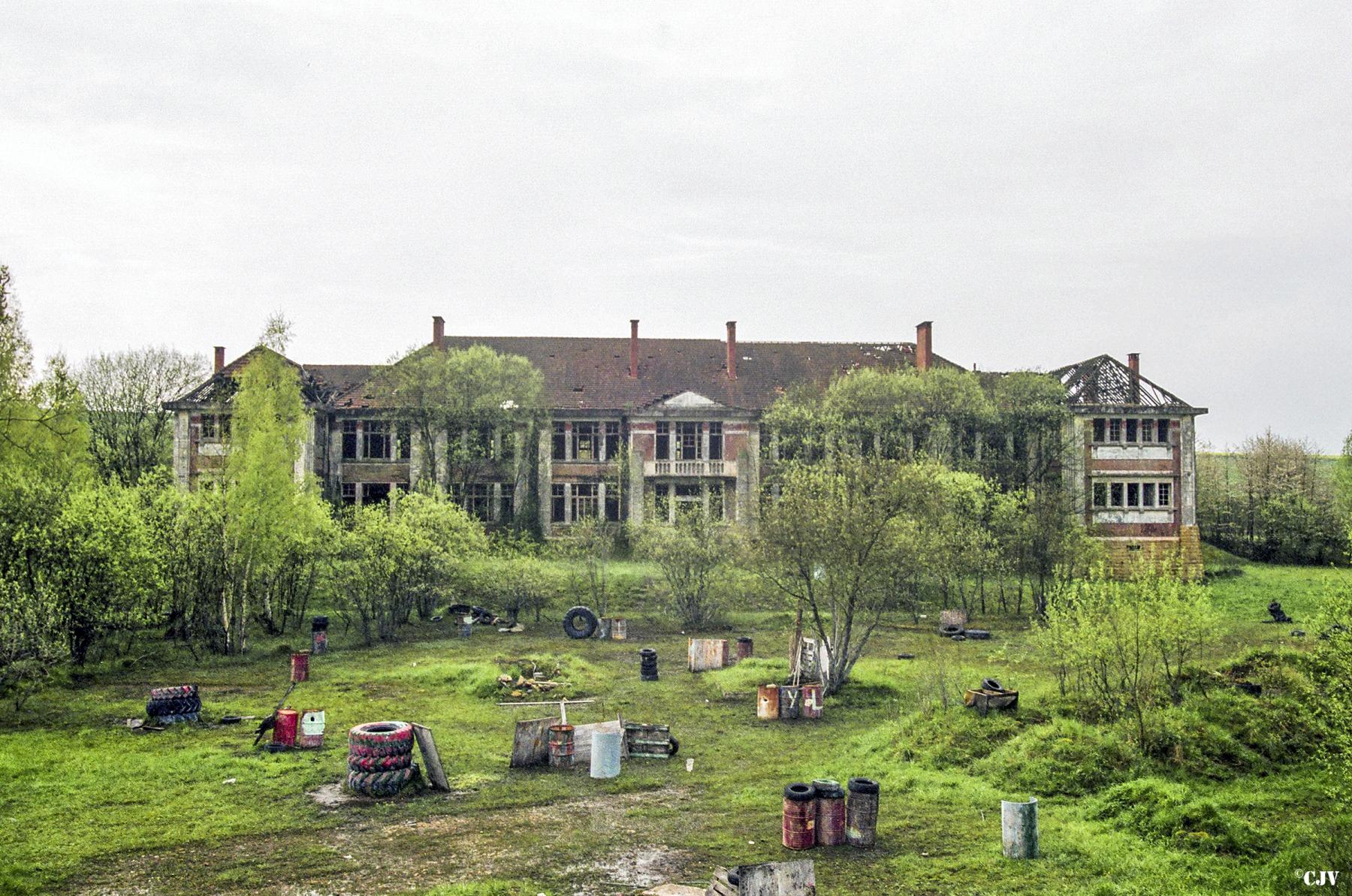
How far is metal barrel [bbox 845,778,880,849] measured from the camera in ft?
35.2

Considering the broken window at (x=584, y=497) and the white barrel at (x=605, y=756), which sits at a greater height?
the broken window at (x=584, y=497)

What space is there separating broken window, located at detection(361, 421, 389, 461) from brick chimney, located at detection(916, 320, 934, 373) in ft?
90.3

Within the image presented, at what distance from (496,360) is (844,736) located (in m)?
30.0

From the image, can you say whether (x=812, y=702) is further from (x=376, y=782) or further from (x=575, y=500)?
(x=575, y=500)

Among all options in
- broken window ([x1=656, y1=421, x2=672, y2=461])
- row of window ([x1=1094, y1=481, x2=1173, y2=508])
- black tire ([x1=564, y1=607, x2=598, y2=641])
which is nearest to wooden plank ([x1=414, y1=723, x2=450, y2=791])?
black tire ([x1=564, y1=607, x2=598, y2=641])

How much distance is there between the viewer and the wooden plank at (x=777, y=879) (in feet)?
28.1

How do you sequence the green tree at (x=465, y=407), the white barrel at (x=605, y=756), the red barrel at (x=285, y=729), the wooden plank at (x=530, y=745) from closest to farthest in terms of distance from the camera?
the white barrel at (x=605, y=756) → the wooden plank at (x=530, y=745) → the red barrel at (x=285, y=729) → the green tree at (x=465, y=407)

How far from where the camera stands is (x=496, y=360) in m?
42.3

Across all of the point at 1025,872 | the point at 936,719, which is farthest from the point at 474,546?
the point at 1025,872

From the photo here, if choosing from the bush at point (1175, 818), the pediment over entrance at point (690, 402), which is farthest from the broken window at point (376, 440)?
the bush at point (1175, 818)

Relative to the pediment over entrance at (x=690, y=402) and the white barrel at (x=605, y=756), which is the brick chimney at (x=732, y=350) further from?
the white barrel at (x=605, y=756)

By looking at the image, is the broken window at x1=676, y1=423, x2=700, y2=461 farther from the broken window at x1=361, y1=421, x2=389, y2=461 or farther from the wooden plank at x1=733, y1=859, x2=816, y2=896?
the wooden plank at x1=733, y1=859, x2=816, y2=896

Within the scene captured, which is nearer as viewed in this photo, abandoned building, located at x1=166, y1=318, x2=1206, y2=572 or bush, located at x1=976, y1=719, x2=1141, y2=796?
bush, located at x1=976, y1=719, x2=1141, y2=796

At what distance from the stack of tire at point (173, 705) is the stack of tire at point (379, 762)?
19.1ft
